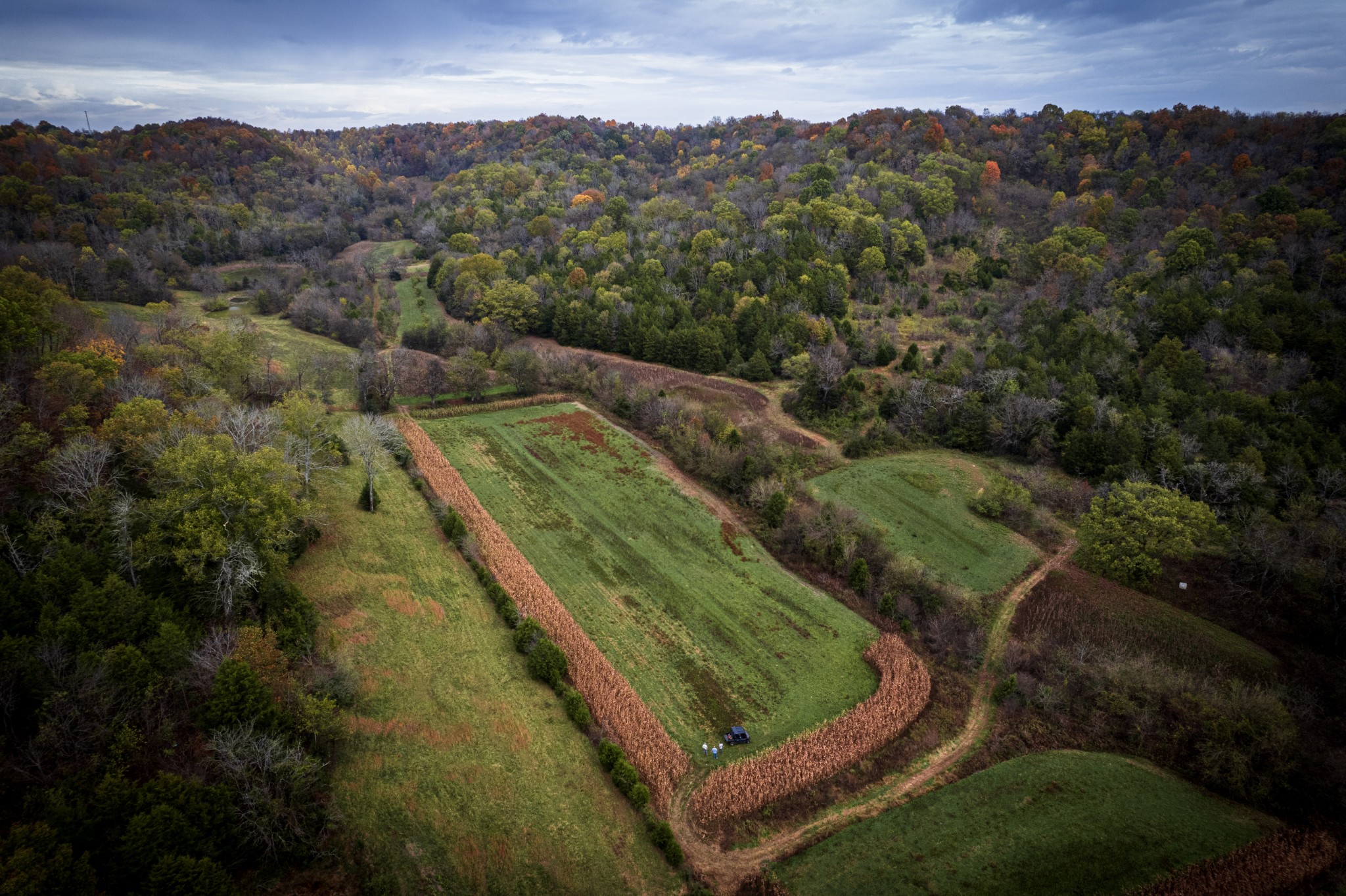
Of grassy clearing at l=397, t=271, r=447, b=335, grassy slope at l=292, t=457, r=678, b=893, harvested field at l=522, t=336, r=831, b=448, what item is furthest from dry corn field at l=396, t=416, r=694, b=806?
grassy clearing at l=397, t=271, r=447, b=335

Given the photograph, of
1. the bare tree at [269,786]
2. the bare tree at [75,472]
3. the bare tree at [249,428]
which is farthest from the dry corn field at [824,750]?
the bare tree at [75,472]

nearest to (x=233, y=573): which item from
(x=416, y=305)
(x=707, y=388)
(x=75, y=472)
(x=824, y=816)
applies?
(x=75, y=472)

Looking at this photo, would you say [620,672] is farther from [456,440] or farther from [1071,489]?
[1071,489]

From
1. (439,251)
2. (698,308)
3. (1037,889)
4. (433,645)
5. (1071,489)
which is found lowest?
(1037,889)

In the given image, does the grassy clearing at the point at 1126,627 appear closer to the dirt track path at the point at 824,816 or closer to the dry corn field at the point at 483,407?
the dirt track path at the point at 824,816

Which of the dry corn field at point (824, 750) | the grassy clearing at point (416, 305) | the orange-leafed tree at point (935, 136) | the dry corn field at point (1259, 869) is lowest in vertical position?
the dry corn field at point (1259, 869)

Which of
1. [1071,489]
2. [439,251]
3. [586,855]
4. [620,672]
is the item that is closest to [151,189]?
[439,251]
